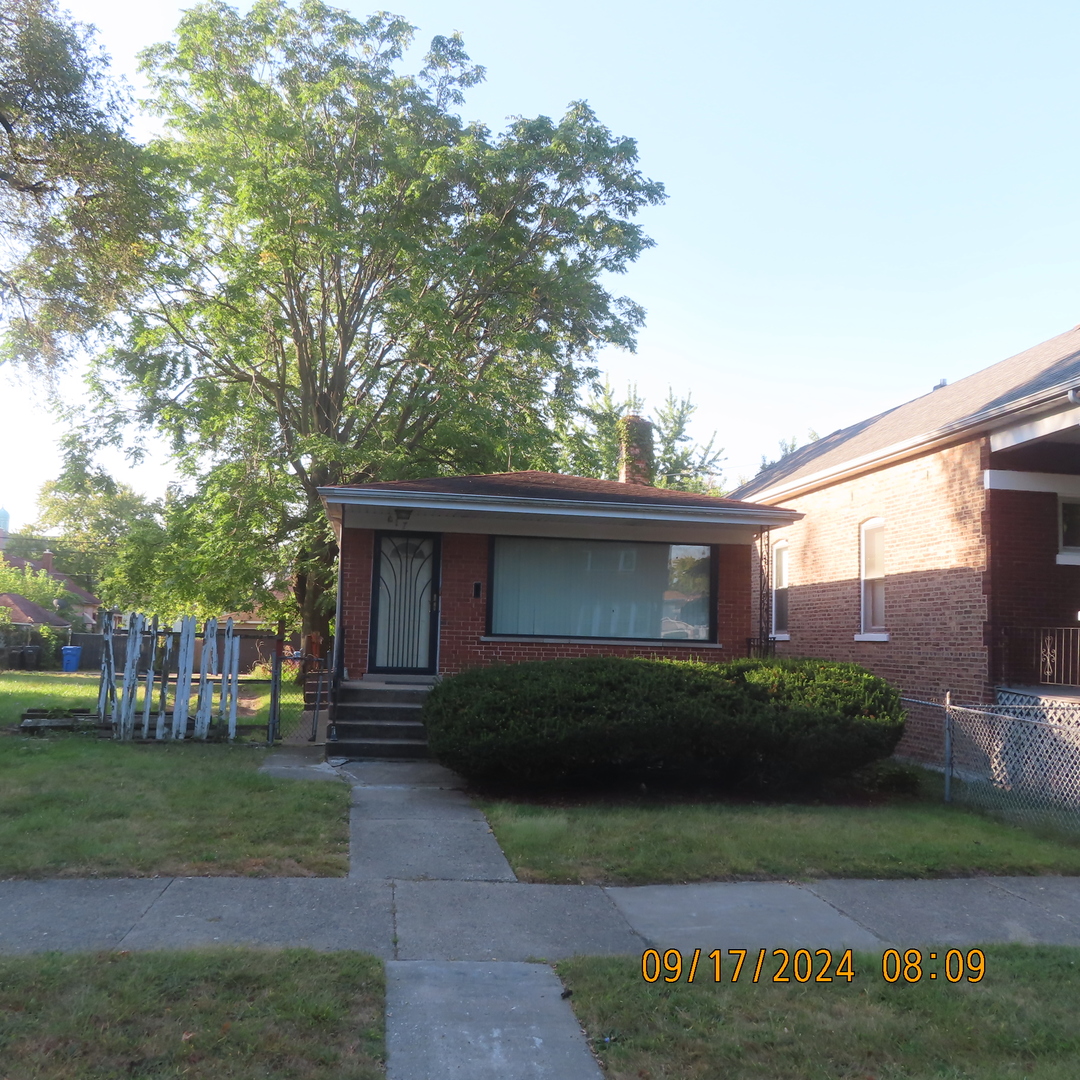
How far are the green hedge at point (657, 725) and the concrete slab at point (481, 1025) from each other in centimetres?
392

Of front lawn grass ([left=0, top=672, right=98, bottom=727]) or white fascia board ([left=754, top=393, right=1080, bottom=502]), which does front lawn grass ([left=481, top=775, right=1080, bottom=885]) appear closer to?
white fascia board ([left=754, top=393, right=1080, bottom=502])

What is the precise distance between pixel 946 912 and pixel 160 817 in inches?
222

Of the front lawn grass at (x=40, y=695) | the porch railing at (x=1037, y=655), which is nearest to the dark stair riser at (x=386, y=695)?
the front lawn grass at (x=40, y=695)

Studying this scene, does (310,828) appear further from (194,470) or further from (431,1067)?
(194,470)

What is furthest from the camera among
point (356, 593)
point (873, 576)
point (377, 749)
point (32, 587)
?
point (32, 587)

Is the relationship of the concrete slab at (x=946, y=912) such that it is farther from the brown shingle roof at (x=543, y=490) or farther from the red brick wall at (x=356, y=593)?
the red brick wall at (x=356, y=593)

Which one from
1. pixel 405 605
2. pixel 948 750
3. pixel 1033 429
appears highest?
pixel 1033 429

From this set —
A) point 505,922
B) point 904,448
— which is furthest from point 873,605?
point 505,922

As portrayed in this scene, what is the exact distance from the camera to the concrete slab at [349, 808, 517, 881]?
6.36 m

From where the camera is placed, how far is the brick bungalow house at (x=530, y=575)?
12.5 meters

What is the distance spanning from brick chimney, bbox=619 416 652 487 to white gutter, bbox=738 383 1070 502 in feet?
6.93

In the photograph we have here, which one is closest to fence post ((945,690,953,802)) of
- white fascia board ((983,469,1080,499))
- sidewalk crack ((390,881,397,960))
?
white fascia board ((983,469,1080,499))

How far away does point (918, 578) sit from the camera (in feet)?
40.4
